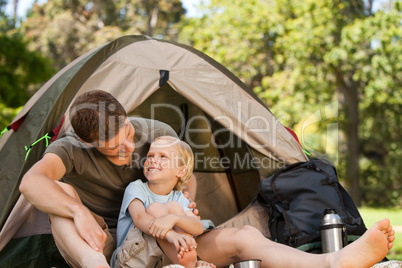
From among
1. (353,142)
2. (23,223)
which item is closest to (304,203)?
(23,223)

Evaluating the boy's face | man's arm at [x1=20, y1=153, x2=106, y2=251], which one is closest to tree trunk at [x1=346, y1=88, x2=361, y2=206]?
the boy's face

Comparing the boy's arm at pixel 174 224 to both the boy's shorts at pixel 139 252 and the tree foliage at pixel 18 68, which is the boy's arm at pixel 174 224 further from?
the tree foliage at pixel 18 68

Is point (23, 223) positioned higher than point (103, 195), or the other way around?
point (103, 195)

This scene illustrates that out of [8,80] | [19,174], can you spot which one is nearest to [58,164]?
[19,174]

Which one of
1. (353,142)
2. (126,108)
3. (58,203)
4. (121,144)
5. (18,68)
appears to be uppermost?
(18,68)

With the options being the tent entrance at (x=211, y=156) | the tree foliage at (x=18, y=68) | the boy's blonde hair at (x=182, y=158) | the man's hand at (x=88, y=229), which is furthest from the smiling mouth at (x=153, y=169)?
the tree foliage at (x=18, y=68)

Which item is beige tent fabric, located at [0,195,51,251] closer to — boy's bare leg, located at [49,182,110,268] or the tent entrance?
boy's bare leg, located at [49,182,110,268]

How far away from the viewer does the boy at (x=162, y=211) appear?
196cm

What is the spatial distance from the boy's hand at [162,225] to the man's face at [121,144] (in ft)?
1.54

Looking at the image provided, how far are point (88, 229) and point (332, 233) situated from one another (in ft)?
3.61

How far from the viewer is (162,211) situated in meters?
2.10

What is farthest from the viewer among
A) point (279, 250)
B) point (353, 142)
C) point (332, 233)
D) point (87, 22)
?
point (87, 22)

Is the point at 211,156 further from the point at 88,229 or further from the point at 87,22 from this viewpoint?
the point at 87,22

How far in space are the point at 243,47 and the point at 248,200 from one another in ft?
26.8
